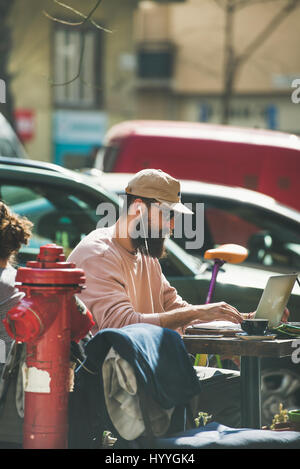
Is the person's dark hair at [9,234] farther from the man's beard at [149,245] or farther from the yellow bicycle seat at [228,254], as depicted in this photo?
the yellow bicycle seat at [228,254]

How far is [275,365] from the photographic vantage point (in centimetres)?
658

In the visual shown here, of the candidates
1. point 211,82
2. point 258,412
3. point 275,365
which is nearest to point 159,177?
point 258,412

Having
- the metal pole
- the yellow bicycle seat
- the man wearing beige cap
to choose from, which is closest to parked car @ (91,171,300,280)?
the yellow bicycle seat

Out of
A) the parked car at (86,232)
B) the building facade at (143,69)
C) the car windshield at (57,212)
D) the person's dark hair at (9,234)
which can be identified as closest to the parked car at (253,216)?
the parked car at (86,232)

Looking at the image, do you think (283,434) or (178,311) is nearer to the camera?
(283,434)

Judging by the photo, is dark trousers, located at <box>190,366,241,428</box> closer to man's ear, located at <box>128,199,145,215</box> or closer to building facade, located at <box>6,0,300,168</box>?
man's ear, located at <box>128,199,145,215</box>

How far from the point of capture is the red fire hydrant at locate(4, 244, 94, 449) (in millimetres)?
3881

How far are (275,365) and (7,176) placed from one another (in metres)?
2.07

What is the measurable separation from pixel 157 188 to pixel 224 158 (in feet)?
25.1

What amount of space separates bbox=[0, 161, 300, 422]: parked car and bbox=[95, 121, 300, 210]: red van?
569 cm

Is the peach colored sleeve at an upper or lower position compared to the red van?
upper

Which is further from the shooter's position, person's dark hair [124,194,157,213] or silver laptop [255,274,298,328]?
person's dark hair [124,194,157,213]
